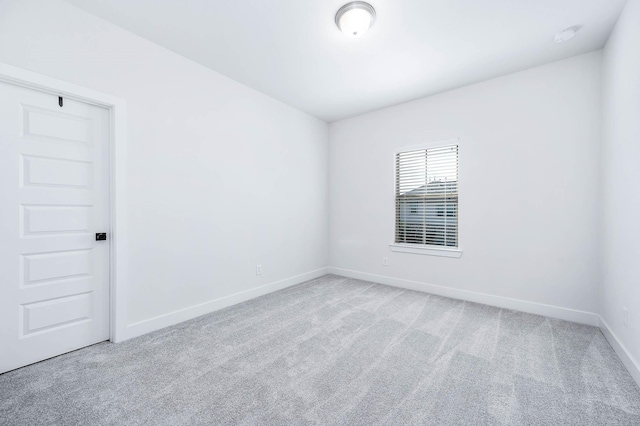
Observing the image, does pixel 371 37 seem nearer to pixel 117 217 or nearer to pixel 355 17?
pixel 355 17

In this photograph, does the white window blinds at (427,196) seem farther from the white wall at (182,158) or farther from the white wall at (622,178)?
the white wall at (182,158)

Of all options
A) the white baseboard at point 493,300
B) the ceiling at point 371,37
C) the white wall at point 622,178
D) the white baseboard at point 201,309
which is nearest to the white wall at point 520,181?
the white baseboard at point 493,300

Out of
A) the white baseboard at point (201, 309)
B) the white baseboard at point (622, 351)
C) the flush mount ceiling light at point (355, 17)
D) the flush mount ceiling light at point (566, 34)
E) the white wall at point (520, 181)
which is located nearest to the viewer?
the white baseboard at point (622, 351)

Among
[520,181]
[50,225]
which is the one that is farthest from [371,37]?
[50,225]

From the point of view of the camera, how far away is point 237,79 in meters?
3.36

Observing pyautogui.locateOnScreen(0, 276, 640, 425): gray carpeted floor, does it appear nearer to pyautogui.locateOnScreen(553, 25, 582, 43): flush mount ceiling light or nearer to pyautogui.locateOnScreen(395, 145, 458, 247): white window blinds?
pyautogui.locateOnScreen(395, 145, 458, 247): white window blinds

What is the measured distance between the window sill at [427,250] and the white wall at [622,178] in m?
1.39

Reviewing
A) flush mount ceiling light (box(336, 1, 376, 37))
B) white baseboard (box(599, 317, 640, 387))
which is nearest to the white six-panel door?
flush mount ceiling light (box(336, 1, 376, 37))

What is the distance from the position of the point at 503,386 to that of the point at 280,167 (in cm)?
347

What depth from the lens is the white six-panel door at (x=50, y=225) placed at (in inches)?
77.5

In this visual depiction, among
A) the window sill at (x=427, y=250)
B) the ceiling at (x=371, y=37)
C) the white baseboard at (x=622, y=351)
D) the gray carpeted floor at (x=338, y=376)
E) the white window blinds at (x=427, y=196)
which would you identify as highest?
the ceiling at (x=371, y=37)

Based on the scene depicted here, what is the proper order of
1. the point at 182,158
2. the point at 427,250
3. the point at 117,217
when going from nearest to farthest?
1. the point at 117,217
2. the point at 182,158
3. the point at 427,250

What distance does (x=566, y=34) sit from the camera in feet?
8.01

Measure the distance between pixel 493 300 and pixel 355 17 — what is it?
11.4 ft
